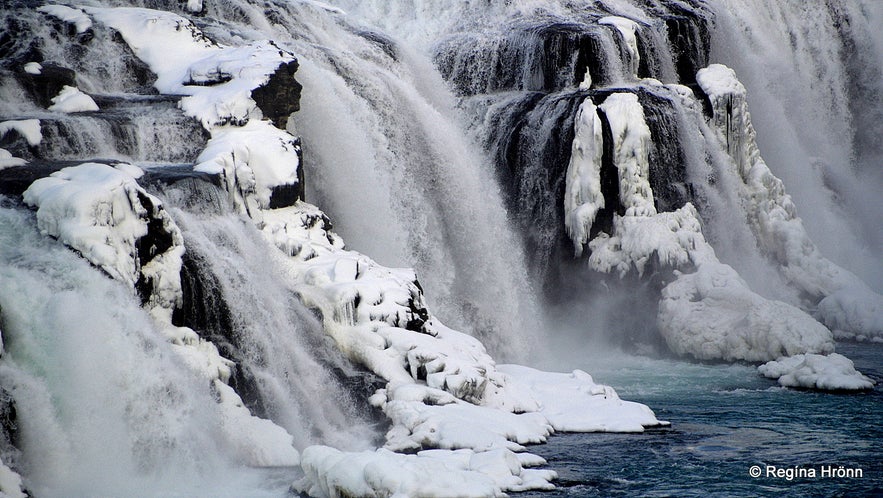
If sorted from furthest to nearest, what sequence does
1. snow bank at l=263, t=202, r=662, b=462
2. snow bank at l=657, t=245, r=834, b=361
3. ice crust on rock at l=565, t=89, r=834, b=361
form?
ice crust on rock at l=565, t=89, r=834, b=361 < snow bank at l=657, t=245, r=834, b=361 < snow bank at l=263, t=202, r=662, b=462

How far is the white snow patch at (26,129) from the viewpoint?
11.3 m

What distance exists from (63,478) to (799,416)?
8.76 metres

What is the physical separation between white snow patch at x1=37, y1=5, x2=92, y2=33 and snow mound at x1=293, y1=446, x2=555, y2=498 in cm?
919

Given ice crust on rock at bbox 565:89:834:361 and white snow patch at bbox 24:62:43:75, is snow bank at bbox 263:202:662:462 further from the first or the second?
ice crust on rock at bbox 565:89:834:361

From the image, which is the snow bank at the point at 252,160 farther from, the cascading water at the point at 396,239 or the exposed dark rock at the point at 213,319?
the exposed dark rock at the point at 213,319

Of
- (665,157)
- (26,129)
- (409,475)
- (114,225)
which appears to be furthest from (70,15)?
(665,157)

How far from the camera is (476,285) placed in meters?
16.9

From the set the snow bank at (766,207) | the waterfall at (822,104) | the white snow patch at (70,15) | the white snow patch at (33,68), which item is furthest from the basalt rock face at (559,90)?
the white snow patch at (33,68)

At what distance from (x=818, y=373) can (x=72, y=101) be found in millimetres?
11328

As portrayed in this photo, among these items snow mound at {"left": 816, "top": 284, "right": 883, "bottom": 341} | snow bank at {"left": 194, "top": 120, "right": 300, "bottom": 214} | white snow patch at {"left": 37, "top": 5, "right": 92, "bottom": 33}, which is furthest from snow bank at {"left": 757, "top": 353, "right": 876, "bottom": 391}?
white snow patch at {"left": 37, "top": 5, "right": 92, "bottom": 33}

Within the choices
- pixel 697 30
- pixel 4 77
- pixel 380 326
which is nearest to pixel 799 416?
pixel 380 326

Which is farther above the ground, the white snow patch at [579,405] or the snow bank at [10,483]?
the snow bank at [10,483]

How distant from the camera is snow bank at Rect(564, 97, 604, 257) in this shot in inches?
717

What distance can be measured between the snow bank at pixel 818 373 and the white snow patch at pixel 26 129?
10.9 meters
